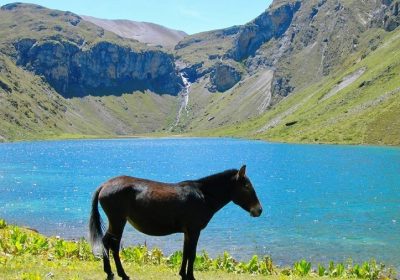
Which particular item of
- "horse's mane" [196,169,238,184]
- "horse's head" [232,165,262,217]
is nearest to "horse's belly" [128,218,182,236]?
"horse's mane" [196,169,238,184]

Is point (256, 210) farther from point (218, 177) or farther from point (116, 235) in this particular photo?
point (116, 235)

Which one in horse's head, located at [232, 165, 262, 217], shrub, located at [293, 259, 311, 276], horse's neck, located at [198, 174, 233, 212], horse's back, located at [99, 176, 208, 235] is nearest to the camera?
horse's back, located at [99, 176, 208, 235]

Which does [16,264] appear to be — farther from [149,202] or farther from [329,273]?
[329,273]

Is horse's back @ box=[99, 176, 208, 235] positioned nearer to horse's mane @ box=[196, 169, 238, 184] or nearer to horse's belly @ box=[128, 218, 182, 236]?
horse's belly @ box=[128, 218, 182, 236]

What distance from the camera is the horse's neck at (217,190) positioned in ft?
54.7

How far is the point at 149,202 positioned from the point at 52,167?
133511 mm

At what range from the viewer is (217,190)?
1680 cm

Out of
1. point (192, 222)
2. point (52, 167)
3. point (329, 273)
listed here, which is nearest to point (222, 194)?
point (192, 222)

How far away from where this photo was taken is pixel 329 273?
2469 cm

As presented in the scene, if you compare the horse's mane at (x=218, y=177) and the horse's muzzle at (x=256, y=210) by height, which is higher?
the horse's mane at (x=218, y=177)

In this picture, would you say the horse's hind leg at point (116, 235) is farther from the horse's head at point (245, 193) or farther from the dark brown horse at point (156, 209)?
the horse's head at point (245, 193)

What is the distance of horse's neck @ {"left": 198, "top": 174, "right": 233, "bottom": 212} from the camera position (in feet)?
54.7

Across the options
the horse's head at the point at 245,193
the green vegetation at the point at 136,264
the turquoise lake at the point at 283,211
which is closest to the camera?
the horse's head at the point at 245,193

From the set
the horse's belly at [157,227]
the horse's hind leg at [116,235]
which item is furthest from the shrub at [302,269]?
the horse's hind leg at [116,235]
